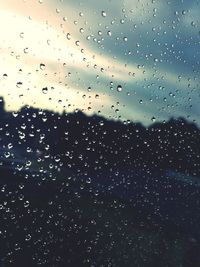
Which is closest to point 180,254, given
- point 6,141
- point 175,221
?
point 175,221

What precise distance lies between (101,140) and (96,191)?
0.31 metres

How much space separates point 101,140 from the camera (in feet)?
10.2

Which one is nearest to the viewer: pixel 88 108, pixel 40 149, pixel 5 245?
pixel 5 245

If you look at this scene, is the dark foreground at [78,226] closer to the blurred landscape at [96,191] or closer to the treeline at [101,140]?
the blurred landscape at [96,191]

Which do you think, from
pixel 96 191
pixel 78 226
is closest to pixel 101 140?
pixel 96 191

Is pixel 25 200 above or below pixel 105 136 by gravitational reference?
below

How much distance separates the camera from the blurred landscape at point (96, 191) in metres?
2.67

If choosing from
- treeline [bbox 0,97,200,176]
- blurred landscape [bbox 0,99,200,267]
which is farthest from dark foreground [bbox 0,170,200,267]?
treeline [bbox 0,97,200,176]

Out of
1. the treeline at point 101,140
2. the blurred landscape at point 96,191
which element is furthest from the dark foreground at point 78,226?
the treeline at point 101,140

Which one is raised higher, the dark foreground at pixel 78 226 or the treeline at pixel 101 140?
the treeline at pixel 101 140

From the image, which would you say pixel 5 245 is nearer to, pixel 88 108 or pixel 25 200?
pixel 25 200

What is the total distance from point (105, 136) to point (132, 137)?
0.83 feet

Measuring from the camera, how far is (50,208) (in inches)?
109

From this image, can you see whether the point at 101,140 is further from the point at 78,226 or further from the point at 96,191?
the point at 78,226
